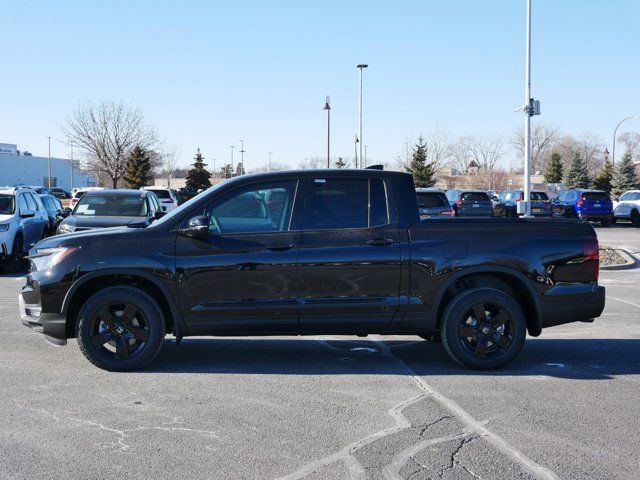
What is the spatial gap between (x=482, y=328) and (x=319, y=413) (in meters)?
2.11

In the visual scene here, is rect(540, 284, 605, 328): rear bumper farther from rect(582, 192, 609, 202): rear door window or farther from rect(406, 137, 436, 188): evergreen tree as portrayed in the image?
rect(406, 137, 436, 188): evergreen tree

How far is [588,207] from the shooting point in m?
34.7

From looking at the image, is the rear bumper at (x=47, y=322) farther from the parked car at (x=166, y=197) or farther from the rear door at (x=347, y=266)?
the parked car at (x=166, y=197)

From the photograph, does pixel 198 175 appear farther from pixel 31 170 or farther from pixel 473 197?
pixel 473 197

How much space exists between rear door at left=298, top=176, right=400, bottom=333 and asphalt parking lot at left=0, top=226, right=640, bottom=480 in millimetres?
524

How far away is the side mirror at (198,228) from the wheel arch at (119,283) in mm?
519

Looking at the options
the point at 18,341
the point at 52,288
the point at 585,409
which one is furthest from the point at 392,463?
the point at 18,341

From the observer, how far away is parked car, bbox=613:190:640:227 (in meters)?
35.4

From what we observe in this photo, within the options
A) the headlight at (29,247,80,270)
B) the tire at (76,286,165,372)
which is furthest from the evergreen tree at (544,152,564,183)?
the headlight at (29,247,80,270)

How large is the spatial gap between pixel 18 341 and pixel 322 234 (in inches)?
150

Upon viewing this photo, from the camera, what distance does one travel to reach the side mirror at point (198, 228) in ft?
21.2

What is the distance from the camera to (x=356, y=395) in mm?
5930

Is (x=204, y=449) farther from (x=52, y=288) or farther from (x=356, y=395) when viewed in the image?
(x=52, y=288)

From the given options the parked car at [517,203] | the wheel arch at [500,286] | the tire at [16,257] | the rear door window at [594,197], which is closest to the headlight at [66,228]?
the tire at [16,257]
